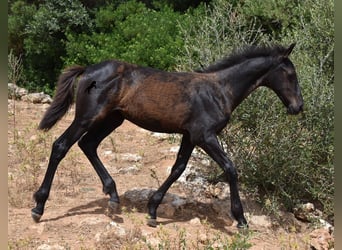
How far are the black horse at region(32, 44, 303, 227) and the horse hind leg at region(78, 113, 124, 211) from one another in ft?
0.04

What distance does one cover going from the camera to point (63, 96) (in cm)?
601

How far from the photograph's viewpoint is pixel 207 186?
733 cm

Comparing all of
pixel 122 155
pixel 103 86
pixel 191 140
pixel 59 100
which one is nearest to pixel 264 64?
pixel 191 140

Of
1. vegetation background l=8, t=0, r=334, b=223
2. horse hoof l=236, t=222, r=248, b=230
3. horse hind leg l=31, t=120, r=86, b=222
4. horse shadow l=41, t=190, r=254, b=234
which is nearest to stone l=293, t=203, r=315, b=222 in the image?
vegetation background l=8, t=0, r=334, b=223

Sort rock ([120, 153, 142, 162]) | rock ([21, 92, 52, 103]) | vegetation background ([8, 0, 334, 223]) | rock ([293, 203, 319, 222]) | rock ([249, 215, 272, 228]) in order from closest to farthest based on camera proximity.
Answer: rock ([249, 215, 272, 228]) → rock ([293, 203, 319, 222]) → vegetation background ([8, 0, 334, 223]) → rock ([120, 153, 142, 162]) → rock ([21, 92, 52, 103])

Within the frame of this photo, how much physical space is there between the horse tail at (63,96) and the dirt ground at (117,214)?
104cm

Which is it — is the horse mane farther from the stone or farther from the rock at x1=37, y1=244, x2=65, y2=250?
the rock at x1=37, y1=244, x2=65, y2=250

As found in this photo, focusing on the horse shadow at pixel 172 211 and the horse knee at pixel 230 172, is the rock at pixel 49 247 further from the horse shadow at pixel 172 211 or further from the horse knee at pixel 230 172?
the horse knee at pixel 230 172

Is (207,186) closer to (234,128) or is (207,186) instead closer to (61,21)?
(234,128)

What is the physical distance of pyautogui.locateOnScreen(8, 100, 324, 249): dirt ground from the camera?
5551mm

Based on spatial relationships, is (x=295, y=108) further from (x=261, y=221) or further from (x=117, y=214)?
(x=117, y=214)

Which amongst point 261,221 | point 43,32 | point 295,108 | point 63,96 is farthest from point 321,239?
point 43,32

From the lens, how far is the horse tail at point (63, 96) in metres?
6.01

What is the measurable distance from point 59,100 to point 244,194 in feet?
8.85
